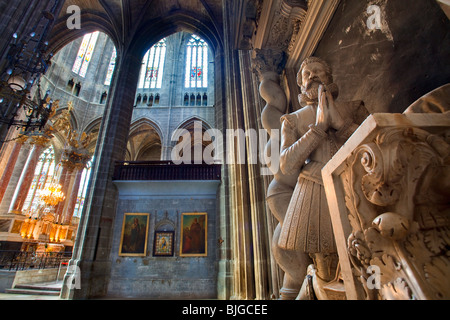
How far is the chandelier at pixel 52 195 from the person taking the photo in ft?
45.6

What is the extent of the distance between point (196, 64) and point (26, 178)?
14337mm

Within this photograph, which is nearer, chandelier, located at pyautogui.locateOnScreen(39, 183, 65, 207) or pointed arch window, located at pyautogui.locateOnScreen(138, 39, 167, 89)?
chandelier, located at pyautogui.locateOnScreen(39, 183, 65, 207)

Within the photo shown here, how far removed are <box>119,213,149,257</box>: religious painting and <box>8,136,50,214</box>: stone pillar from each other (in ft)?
25.8

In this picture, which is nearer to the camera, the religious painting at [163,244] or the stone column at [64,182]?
the religious painting at [163,244]

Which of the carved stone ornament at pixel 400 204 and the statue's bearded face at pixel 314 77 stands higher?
the statue's bearded face at pixel 314 77

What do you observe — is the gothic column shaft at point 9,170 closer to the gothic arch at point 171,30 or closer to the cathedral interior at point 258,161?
the cathedral interior at point 258,161

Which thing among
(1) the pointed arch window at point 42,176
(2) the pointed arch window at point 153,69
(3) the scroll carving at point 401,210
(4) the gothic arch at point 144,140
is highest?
(2) the pointed arch window at point 153,69

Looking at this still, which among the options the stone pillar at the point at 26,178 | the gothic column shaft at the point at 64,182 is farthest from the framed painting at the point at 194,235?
the gothic column shaft at the point at 64,182

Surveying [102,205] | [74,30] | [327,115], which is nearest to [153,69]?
[74,30]

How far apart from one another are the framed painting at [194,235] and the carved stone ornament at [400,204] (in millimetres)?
7514

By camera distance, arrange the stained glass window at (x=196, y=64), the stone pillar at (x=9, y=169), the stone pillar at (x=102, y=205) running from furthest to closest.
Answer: the stained glass window at (x=196, y=64), the stone pillar at (x=9, y=169), the stone pillar at (x=102, y=205)

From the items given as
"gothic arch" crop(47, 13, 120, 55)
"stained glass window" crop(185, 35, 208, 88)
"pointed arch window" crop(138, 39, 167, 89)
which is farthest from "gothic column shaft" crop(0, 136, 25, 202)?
"stained glass window" crop(185, 35, 208, 88)

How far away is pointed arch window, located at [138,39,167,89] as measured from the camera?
18953 millimetres

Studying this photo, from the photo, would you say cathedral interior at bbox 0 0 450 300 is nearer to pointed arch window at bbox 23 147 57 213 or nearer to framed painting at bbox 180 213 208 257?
framed painting at bbox 180 213 208 257
